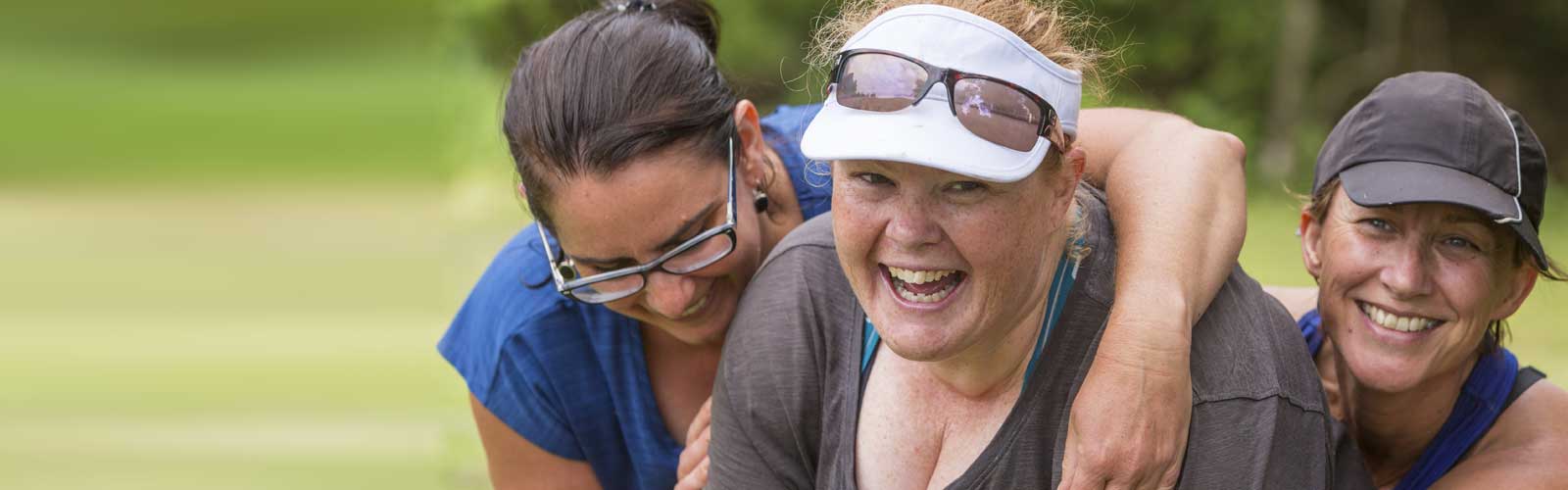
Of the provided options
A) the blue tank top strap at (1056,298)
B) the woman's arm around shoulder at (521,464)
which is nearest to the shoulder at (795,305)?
the blue tank top strap at (1056,298)

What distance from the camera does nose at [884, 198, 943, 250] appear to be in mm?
2293

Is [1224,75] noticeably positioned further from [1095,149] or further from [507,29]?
[1095,149]

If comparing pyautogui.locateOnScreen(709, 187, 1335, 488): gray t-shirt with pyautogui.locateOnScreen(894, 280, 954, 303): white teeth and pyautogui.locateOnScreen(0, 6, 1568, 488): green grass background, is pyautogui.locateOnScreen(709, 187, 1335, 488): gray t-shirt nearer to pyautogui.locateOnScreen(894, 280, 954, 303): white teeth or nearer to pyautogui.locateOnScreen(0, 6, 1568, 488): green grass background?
pyautogui.locateOnScreen(894, 280, 954, 303): white teeth

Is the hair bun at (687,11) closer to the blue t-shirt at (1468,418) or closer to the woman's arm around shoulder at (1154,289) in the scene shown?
the woman's arm around shoulder at (1154,289)

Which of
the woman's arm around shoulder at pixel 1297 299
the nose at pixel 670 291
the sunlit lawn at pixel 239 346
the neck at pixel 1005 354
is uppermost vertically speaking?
the nose at pixel 670 291

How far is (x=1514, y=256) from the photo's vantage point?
277 centimetres

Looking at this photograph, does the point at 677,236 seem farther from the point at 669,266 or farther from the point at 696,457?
the point at 696,457

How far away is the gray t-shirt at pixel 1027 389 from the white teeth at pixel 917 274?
0.25 m

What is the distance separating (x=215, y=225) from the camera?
17.2m

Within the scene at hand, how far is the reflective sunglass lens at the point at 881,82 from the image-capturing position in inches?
90.4

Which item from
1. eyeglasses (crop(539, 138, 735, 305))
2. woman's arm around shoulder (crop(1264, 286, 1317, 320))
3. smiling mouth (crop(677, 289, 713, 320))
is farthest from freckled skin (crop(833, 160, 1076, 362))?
woman's arm around shoulder (crop(1264, 286, 1317, 320))

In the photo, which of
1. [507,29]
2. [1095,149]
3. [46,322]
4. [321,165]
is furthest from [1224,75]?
[321,165]

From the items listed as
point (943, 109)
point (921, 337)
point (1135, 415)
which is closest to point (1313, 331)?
point (1135, 415)

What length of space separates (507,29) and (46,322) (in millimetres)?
4346
